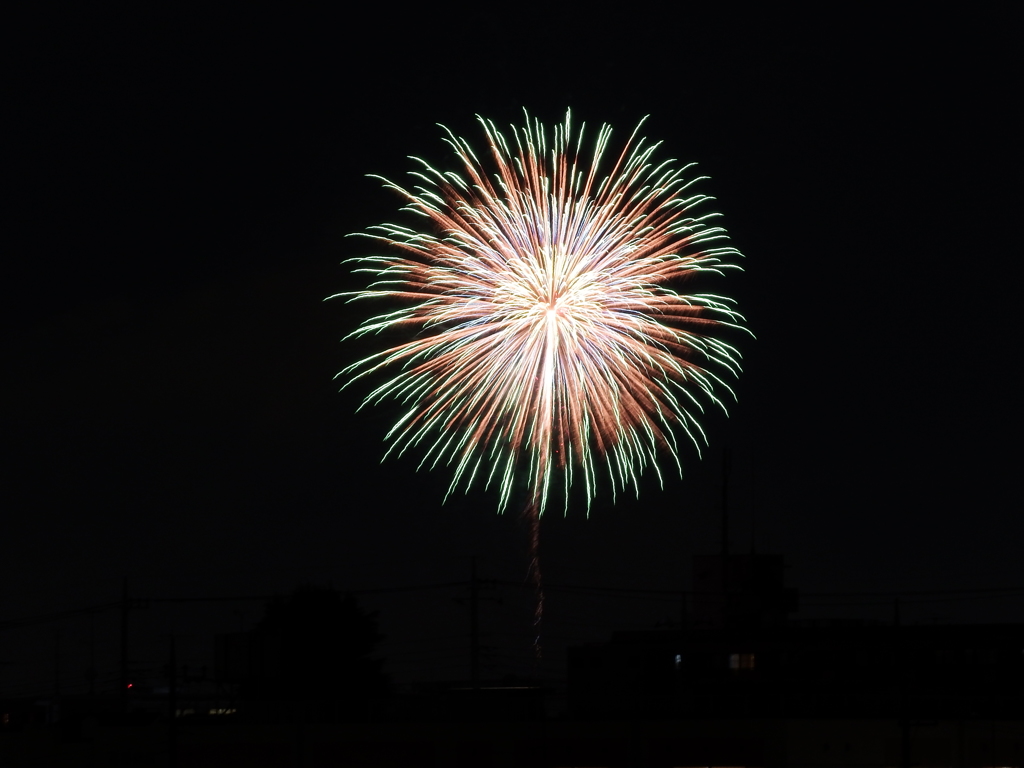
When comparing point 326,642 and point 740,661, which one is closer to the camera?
point 740,661

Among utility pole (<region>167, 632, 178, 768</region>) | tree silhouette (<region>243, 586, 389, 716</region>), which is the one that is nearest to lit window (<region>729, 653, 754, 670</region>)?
tree silhouette (<region>243, 586, 389, 716</region>)

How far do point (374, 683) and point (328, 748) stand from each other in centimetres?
4862

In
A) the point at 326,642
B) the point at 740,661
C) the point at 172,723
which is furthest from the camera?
the point at 326,642

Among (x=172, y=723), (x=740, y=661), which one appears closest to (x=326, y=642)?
(x=740, y=661)

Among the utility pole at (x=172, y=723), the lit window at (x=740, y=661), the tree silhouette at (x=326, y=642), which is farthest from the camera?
the tree silhouette at (x=326, y=642)

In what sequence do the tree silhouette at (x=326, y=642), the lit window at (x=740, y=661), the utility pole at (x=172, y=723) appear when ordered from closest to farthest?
the utility pole at (x=172, y=723), the lit window at (x=740, y=661), the tree silhouette at (x=326, y=642)

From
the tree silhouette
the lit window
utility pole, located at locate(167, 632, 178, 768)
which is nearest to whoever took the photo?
utility pole, located at locate(167, 632, 178, 768)

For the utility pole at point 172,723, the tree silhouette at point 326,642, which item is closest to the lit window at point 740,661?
the tree silhouette at point 326,642

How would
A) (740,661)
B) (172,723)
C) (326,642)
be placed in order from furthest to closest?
(326,642) < (740,661) < (172,723)

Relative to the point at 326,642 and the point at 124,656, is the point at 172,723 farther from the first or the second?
the point at 326,642

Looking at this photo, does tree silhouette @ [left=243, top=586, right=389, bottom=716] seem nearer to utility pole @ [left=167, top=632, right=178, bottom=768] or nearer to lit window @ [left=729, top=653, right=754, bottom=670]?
lit window @ [left=729, top=653, right=754, bottom=670]

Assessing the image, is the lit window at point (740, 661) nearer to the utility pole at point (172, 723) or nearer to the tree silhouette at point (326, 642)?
the tree silhouette at point (326, 642)

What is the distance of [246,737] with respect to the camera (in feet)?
203

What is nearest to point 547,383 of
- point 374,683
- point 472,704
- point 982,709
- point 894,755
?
point 472,704
